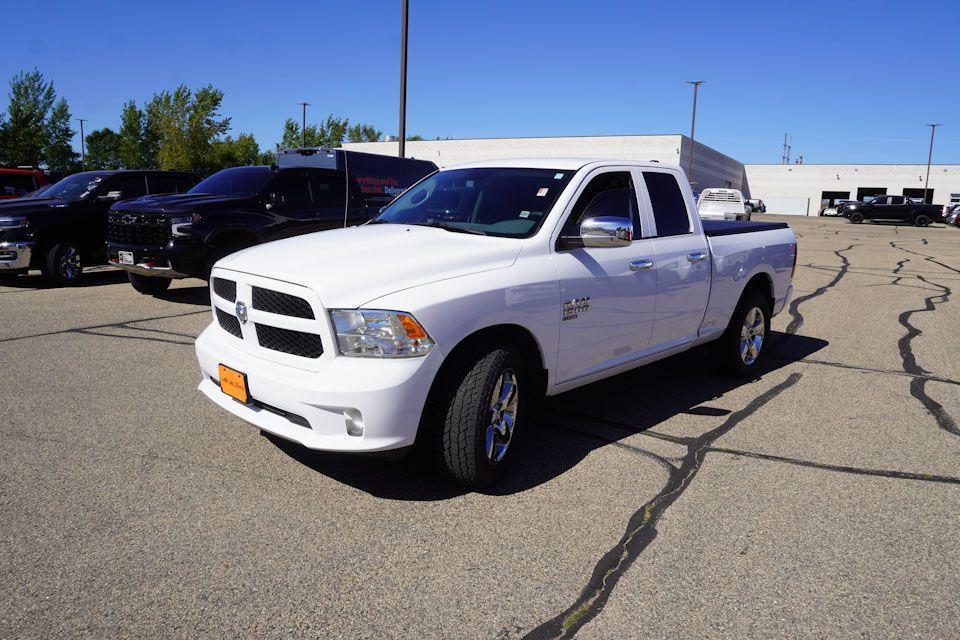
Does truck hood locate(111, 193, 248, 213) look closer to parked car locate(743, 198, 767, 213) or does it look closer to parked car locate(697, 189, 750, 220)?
parked car locate(697, 189, 750, 220)

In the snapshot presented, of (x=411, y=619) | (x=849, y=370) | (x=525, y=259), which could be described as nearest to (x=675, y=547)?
(x=411, y=619)

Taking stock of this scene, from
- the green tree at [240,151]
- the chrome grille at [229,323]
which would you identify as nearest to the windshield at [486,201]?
the chrome grille at [229,323]

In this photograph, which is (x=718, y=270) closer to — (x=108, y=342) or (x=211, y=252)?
(x=108, y=342)

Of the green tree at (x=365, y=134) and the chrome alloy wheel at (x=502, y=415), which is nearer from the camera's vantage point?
the chrome alloy wheel at (x=502, y=415)

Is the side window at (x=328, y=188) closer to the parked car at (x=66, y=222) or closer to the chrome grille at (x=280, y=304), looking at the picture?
the parked car at (x=66, y=222)

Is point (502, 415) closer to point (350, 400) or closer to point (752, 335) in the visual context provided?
point (350, 400)

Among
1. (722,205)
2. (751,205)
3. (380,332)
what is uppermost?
(751,205)

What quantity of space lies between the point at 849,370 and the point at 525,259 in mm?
4293

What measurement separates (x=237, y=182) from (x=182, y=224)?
4.63ft

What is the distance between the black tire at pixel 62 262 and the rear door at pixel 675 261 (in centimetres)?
988

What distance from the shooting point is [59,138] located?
56438mm

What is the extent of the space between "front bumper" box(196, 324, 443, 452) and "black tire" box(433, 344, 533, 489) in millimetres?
197

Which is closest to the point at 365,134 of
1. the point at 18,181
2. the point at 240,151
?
the point at 240,151

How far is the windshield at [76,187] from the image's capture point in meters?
11.9
